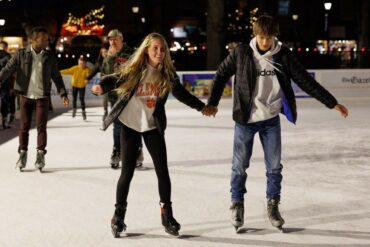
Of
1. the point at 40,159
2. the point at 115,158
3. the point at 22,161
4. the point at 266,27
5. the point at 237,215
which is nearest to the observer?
the point at 266,27

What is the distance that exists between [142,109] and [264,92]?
3.14 feet

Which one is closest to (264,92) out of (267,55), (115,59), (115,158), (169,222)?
(267,55)

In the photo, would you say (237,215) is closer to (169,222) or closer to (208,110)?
(169,222)

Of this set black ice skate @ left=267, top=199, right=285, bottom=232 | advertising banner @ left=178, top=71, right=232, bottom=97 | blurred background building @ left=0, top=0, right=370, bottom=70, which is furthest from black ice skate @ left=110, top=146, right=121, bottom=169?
blurred background building @ left=0, top=0, right=370, bottom=70

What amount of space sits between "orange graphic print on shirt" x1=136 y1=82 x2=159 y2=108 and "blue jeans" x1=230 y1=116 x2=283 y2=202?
2.38 ft

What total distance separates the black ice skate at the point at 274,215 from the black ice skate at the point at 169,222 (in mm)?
768

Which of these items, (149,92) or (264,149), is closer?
(149,92)

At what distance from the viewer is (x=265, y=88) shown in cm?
560

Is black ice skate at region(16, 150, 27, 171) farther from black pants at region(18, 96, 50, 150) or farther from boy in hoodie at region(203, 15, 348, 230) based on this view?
boy in hoodie at region(203, 15, 348, 230)

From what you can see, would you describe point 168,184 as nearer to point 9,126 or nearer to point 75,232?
point 75,232

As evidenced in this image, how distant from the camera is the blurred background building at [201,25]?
30906mm

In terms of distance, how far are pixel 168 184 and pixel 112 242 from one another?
626 millimetres

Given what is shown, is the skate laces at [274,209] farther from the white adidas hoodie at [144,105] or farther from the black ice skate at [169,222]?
the white adidas hoodie at [144,105]

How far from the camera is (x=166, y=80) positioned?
548 centimetres
